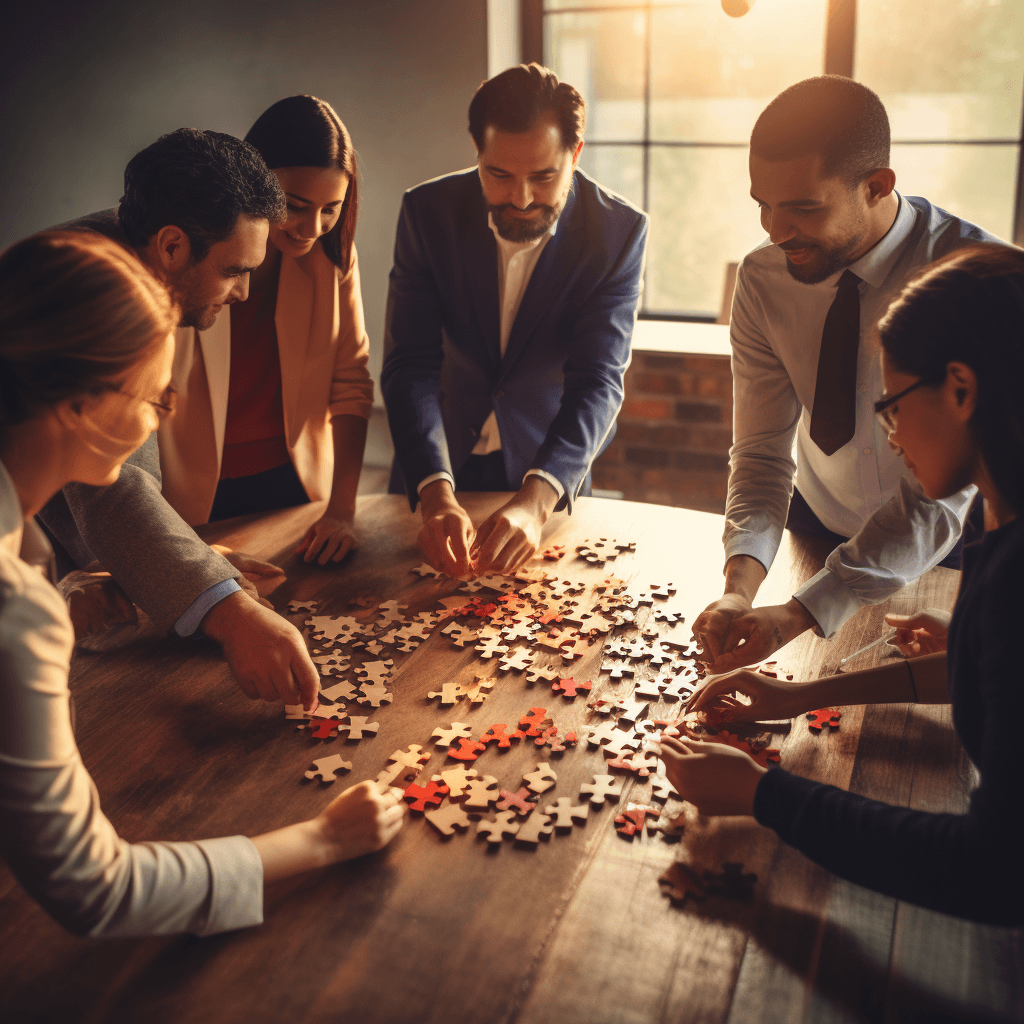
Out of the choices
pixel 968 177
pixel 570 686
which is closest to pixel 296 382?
pixel 570 686

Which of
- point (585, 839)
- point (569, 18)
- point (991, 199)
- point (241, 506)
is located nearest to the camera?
point (585, 839)

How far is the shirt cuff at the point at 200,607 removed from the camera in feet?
6.11

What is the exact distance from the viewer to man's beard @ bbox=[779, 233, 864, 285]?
213cm

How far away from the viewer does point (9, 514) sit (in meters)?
1.16

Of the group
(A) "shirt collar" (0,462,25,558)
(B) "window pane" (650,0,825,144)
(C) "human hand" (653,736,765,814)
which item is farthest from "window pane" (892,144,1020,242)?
(A) "shirt collar" (0,462,25,558)

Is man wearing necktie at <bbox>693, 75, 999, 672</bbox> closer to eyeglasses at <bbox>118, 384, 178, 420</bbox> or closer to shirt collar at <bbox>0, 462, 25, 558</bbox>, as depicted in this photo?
eyeglasses at <bbox>118, 384, 178, 420</bbox>

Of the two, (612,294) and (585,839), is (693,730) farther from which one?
(612,294)

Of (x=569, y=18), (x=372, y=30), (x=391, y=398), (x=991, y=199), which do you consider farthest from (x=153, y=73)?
(x=991, y=199)

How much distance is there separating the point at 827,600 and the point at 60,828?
147 cm

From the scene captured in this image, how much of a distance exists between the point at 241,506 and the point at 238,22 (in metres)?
3.94

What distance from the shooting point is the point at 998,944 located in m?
1.18

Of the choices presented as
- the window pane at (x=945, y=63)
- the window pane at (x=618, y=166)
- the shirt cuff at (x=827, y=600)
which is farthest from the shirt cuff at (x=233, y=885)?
the window pane at (x=945, y=63)

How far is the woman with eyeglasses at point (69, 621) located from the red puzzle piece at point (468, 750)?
0.93 feet

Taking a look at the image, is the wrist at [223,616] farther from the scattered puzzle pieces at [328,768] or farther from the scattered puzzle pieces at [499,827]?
the scattered puzzle pieces at [499,827]
